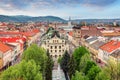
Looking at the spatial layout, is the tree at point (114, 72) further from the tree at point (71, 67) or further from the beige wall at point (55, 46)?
the beige wall at point (55, 46)

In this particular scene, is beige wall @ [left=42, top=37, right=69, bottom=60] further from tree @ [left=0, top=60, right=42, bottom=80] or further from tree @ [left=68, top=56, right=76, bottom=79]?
tree @ [left=0, top=60, right=42, bottom=80]

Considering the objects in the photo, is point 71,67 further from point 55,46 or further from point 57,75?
point 55,46

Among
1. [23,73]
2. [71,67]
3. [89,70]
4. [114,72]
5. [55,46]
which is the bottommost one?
[55,46]

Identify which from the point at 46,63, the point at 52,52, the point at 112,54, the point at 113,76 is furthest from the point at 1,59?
the point at 52,52

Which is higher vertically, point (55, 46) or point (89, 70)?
point (89, 70)

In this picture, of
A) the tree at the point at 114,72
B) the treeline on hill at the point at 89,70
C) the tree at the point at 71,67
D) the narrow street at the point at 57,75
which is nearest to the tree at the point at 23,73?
the treeline on hill at the point at 89,70

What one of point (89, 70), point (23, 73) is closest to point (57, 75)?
point (89, 70)

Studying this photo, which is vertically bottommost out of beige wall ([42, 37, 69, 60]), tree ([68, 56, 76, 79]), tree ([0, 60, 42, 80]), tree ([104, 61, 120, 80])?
beige wall ([42, 37, 69, 60])

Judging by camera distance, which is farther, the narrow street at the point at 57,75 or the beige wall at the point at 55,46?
the beige wall at the point at 55,46

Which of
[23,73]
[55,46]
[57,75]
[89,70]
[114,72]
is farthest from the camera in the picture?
[55,46]

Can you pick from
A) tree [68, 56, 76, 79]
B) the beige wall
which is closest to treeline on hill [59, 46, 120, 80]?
tree [68, 56, 76, 79]

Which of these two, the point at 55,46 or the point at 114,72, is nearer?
the point at 114,72

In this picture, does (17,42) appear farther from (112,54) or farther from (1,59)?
(112,54)
